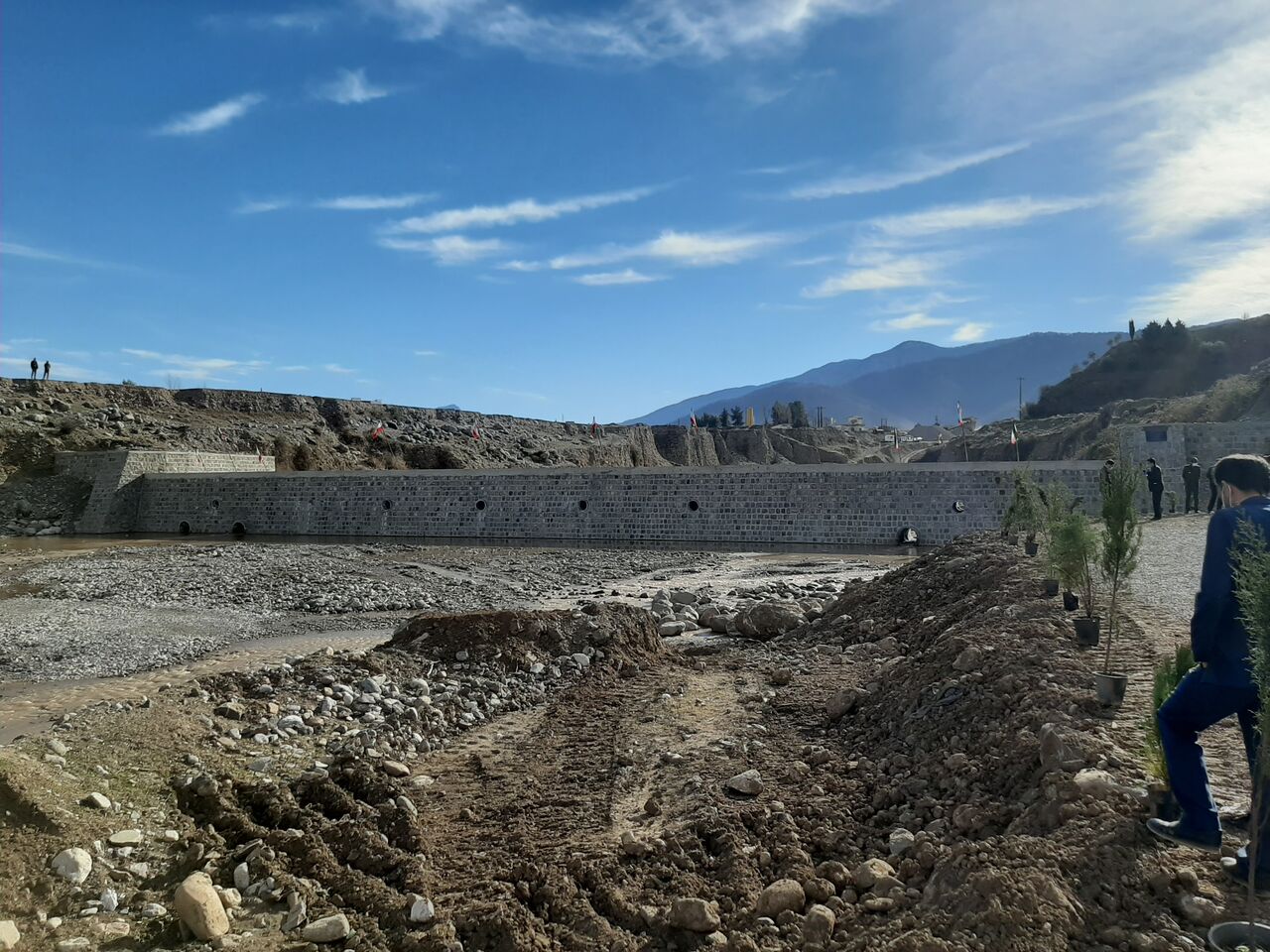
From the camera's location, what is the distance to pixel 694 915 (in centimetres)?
329

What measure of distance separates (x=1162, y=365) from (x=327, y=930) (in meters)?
70.2

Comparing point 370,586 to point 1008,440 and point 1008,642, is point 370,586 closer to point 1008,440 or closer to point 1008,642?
point 1008,642

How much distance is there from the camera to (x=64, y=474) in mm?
30047

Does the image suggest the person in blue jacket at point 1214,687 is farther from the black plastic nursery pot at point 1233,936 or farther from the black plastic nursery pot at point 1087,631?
the black plastic nursery pot at point 1087,631

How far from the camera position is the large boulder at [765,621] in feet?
32.4

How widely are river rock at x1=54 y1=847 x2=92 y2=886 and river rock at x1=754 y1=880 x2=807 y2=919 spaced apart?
116 inches

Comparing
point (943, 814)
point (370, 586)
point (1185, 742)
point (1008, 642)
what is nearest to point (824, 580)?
point (370, 586)

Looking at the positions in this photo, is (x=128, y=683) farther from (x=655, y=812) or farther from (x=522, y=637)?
(x=655, y=812)

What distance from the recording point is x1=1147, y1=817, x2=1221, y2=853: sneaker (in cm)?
286

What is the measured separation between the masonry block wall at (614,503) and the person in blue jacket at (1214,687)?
17779mm

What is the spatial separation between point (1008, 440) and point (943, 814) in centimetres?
5291

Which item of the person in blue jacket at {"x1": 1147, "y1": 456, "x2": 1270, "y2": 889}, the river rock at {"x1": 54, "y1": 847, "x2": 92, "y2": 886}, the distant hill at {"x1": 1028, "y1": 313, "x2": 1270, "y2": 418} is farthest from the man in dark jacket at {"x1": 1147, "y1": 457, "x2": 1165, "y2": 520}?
the distant hill at {"x1": 1028, "y1": 313, "x2": 1270, "y2": 418}

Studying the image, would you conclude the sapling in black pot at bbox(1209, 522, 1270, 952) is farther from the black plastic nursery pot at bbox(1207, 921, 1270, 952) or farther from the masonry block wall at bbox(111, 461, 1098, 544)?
the masonry block wall at bbox(111, 461, 1098, 544)

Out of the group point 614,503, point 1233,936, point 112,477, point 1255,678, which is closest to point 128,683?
point 1233,936
